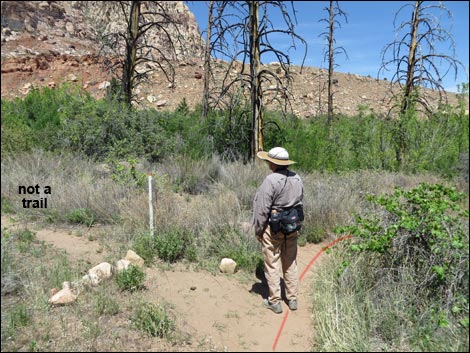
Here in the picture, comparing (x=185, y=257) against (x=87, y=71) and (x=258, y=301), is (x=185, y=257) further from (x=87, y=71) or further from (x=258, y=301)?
(x=87, y=71)

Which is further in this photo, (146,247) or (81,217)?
(81,217)

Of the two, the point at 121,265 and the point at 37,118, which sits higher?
the point at 37,118

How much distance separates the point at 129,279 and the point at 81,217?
278 centimetres

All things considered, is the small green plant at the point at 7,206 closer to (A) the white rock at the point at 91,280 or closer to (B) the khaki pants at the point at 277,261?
(A) the white rock at the point at 91,280

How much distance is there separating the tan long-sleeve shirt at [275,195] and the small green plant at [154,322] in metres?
1.47

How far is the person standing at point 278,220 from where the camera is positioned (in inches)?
178

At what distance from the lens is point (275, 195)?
454 centimetres

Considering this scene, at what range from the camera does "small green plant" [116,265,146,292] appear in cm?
459

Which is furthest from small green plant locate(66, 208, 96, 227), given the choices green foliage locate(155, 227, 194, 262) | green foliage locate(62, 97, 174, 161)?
green foliage locate(62, 97, 174, 161)

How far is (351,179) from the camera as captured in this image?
8938 mm

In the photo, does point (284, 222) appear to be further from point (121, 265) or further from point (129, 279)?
point (121, 265)

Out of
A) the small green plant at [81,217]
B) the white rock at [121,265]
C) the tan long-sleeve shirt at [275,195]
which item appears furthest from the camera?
the small green plant at [81,217]

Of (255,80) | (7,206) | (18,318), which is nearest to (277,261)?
(18,318)

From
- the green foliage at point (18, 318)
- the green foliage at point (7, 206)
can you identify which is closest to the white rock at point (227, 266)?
the green foliage at point (18, 318)
